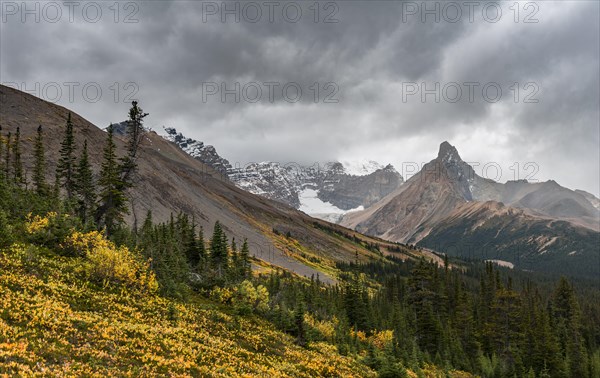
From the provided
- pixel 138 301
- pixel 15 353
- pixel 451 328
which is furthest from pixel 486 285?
pixel 15 353

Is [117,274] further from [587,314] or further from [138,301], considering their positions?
[587,314]

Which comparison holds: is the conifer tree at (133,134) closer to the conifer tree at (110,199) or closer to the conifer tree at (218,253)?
the conifer tree at (110,199)

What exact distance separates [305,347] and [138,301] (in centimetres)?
1792

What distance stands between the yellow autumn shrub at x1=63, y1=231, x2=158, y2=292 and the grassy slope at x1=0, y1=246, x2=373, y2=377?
4.13ft

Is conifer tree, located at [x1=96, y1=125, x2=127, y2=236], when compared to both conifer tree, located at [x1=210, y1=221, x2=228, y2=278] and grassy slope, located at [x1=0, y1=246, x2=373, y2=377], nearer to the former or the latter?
conifer tree, located at [x1=210, y1=221, x2=228, y2=278]

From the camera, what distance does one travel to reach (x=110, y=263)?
36.7 meters

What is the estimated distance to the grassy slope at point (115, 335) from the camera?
1991 cm

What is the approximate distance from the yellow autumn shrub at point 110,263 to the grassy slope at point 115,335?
126 centimetres

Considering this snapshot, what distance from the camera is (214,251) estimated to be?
63.3 m

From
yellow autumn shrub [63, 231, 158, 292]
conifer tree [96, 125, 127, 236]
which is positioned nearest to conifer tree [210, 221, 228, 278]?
conifer tree [96, 125, 127, 236]

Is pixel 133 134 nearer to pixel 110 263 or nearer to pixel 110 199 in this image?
pixel 110 199

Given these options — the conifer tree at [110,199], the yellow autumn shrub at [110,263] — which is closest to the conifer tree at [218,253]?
the conifer tree at [110,199]

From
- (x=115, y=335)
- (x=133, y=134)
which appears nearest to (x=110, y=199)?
(x=133, y=134)

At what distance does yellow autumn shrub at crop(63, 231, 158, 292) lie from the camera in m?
36.5
